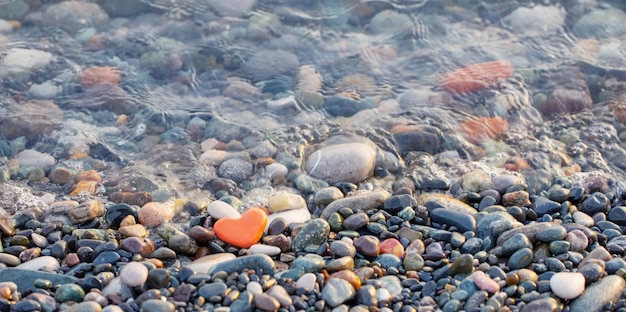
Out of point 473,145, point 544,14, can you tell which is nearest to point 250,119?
point 473,145

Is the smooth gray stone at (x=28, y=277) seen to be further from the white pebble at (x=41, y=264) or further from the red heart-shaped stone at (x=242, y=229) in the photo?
the red heart-shaped stone at (x=242, y=229)

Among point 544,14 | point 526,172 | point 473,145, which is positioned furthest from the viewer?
point 544,14

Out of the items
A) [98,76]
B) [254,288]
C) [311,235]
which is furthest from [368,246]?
[98,76]

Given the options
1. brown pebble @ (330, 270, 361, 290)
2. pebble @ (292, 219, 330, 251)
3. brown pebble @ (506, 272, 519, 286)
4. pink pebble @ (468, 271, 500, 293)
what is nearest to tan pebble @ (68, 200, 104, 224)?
pebble @ (292, 219, 330, 251)

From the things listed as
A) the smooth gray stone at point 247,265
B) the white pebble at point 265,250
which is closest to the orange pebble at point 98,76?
the white pebble at point 265,250

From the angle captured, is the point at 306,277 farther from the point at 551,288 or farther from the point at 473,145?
the point at 473,145

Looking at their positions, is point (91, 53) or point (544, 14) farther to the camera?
point (544, 14)

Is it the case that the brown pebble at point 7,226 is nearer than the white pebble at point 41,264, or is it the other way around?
the white pebble at point 41,264

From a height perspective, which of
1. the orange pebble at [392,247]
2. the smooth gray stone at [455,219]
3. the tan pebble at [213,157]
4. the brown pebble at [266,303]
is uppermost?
the brown pebble at [266,303]
